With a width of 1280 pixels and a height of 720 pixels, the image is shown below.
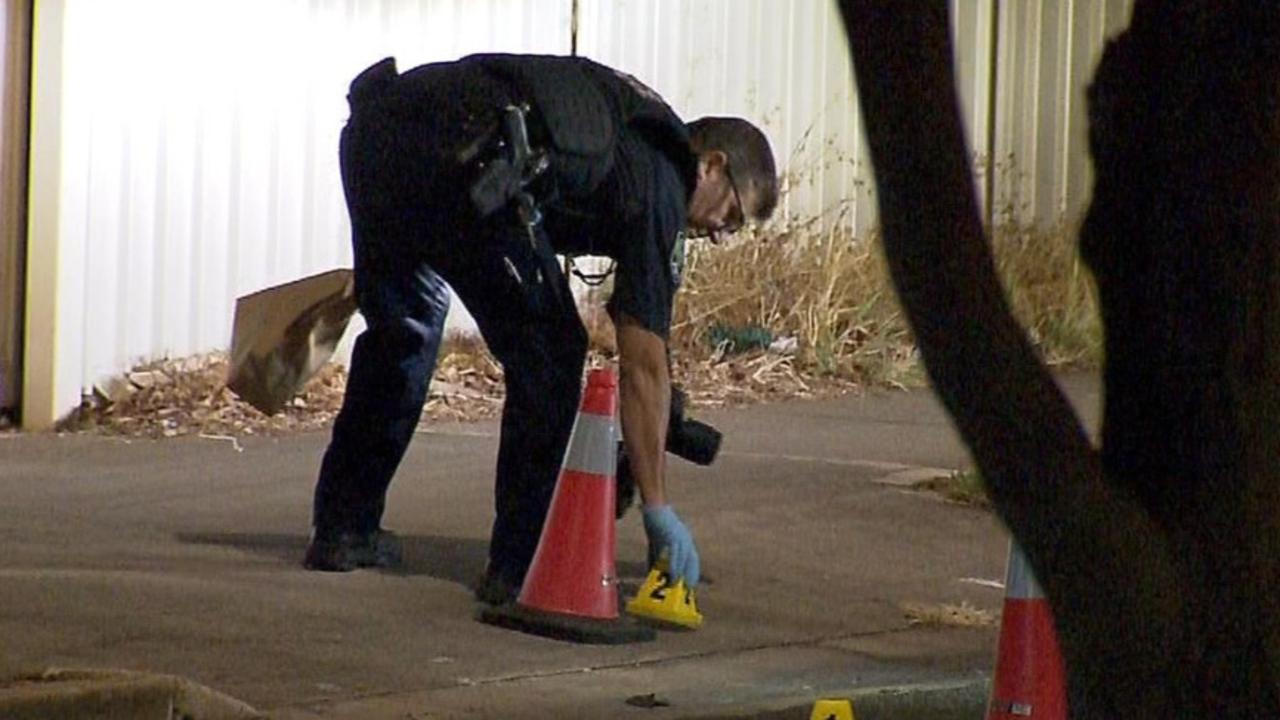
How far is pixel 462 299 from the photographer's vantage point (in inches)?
269

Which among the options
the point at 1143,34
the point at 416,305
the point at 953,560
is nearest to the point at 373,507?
the point at 416,305

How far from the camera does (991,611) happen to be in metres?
7.33

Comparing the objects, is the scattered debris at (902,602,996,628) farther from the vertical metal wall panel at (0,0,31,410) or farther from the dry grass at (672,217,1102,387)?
the dry grass at (672,217,1102,387)

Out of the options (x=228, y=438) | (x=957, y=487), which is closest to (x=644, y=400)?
(x=957, y=487)

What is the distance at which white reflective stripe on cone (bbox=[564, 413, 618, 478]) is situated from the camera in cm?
641

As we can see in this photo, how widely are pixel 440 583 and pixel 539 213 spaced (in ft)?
3.76

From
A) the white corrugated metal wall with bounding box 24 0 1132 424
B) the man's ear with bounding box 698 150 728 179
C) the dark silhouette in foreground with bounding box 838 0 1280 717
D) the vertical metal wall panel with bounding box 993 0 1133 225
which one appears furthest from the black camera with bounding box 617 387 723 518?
the vertical metal wall panel with bounding box 993 0 1133 225

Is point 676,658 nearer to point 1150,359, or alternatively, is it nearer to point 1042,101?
point 1150,359

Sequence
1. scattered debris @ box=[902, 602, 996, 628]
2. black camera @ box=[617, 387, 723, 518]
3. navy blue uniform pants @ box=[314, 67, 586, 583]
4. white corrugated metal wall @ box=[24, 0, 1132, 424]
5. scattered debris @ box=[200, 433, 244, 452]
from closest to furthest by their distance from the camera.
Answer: navy blue uniform pants @ box=[314, 67, 586, 583], black camera @ box=[617, 387, 723, 518], scattered debris @ box=[902, 602, 996, 628], scattered debris @ box=[200, 433, 244, 452], white corrugated metal wall @ box=[24, 0, 1132, 424]

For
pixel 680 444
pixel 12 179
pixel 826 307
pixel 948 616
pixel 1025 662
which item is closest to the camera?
pixel 1025 662

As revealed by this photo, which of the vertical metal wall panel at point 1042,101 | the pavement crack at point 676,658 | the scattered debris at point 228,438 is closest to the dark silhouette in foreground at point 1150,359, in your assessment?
the pavement crack at point 676,658

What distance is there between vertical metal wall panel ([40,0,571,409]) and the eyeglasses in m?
4.01

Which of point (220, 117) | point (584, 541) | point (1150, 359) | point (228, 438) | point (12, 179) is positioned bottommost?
point (584, 541)

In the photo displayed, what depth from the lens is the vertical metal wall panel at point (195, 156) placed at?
33.6 ft
